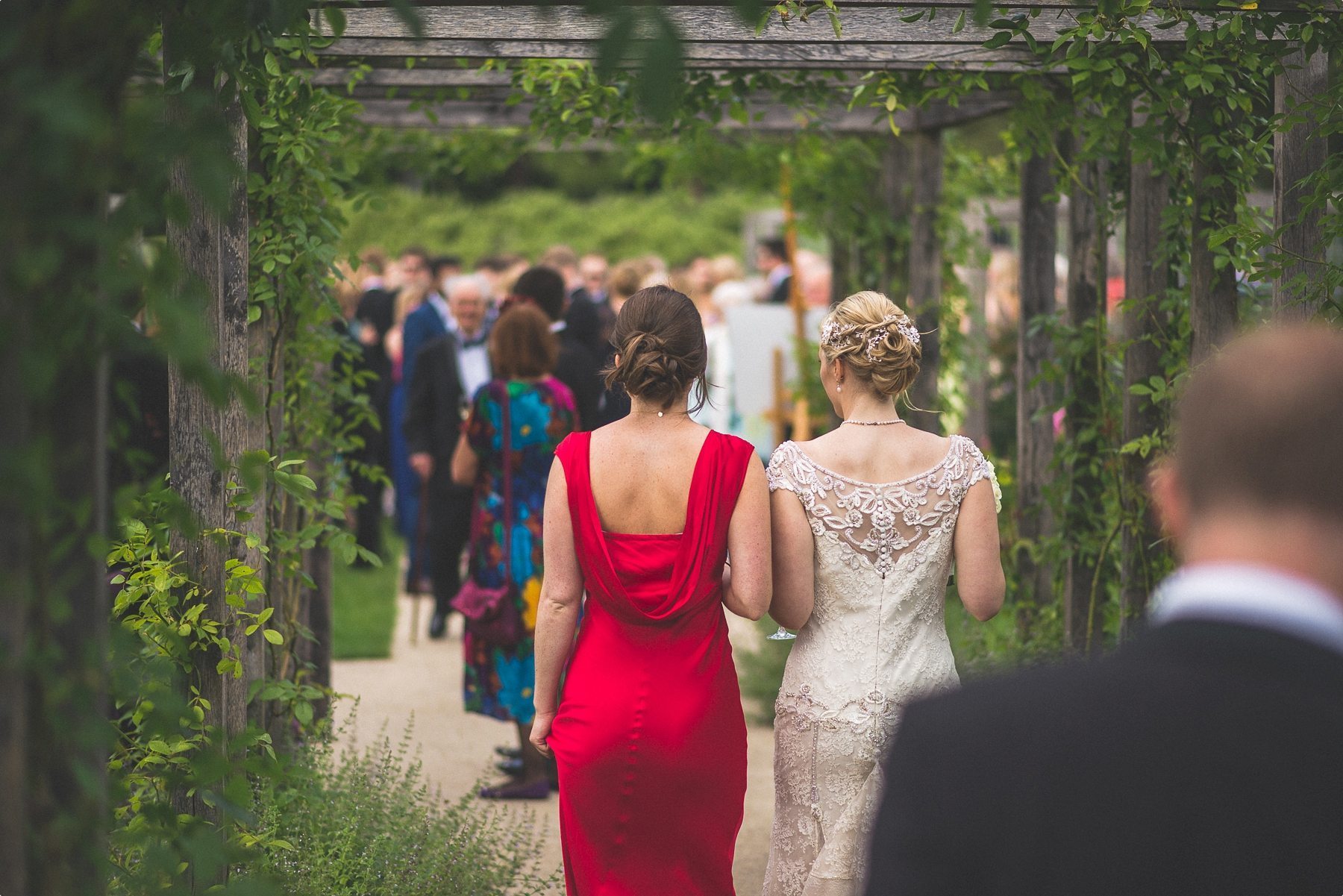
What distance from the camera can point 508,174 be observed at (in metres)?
28.2

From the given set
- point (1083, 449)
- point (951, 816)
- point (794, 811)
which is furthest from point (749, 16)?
point (1083, 449)

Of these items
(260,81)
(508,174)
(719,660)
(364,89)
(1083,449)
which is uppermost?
(508,174)

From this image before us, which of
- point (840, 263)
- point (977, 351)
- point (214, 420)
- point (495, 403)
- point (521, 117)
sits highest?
point (521, 117)

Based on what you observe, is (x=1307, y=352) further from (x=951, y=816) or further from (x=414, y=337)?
(x=414, y=337)

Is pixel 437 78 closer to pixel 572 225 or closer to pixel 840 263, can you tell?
pixel 840 263

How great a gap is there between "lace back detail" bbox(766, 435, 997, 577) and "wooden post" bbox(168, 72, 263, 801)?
135 cm

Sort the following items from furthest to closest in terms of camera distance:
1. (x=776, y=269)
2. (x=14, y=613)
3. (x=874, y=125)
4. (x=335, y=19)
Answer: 1. (x=776, y=269)
2. (x=874, y=125)
3. (x=335, y=19)
4. (x=14, y=613)

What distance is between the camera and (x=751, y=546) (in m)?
3.28

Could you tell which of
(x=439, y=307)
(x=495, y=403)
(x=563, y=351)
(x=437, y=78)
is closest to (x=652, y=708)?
(x=495, y=403)

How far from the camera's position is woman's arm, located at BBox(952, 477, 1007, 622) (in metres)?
3.33

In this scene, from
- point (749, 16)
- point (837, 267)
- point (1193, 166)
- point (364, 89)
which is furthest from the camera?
point (837, 267)

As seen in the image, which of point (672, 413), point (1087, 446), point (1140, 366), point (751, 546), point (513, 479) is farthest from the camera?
point (513, 479)

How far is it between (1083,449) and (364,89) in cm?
326

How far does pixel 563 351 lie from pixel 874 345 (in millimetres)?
3188
